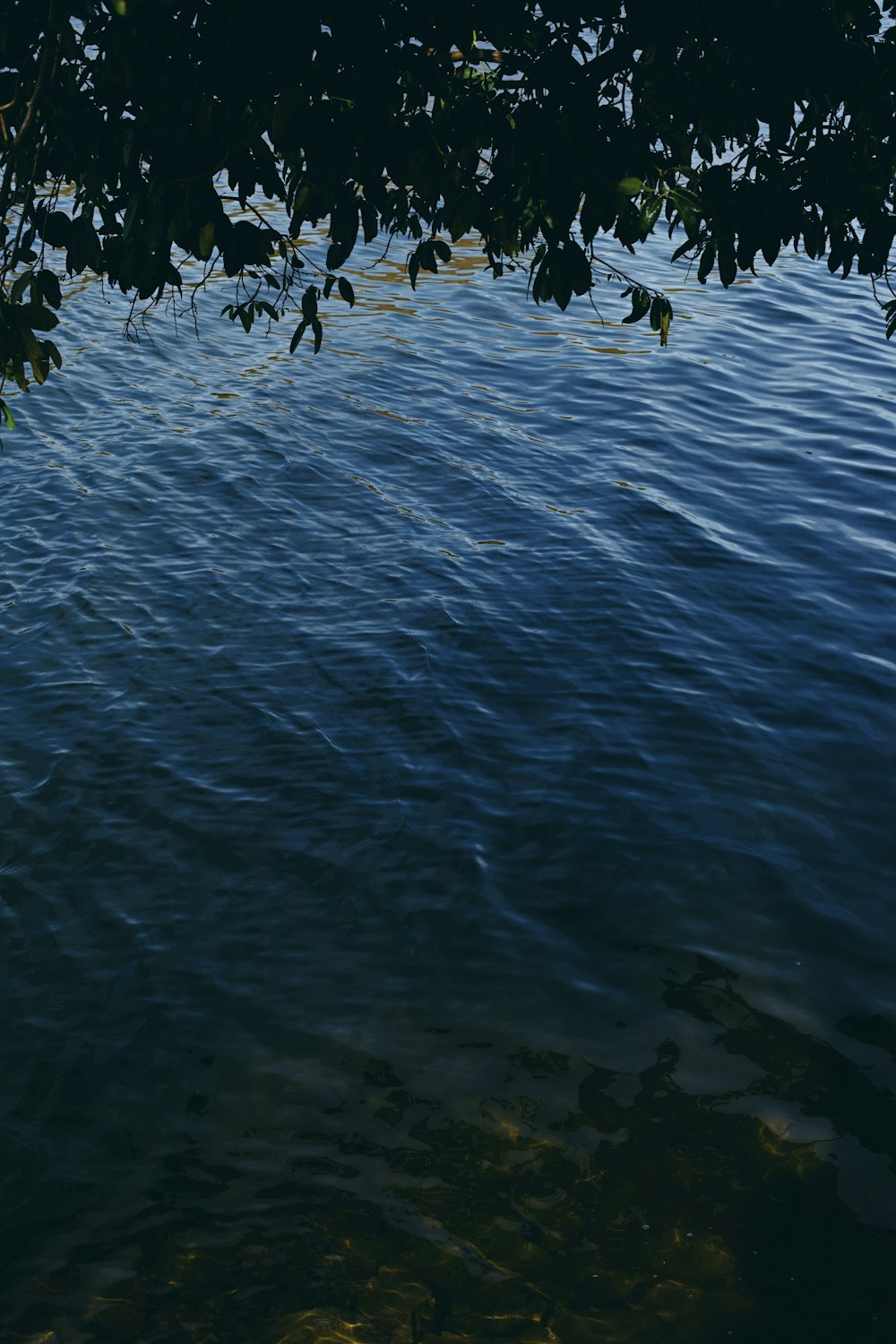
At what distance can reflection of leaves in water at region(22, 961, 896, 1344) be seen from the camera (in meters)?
6.68

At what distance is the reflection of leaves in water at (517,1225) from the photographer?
A: 21.9 feet

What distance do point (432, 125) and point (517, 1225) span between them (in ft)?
19.9

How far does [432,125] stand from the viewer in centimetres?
689

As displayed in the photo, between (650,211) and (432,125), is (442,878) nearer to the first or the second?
(650,211)

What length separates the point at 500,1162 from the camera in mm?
7543

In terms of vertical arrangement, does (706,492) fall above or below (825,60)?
below

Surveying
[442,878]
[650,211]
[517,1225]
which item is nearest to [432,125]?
[650,211]

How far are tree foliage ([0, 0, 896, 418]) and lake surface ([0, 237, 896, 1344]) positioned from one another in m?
4.29

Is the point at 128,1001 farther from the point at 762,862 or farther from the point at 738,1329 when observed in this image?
the point at 762,862

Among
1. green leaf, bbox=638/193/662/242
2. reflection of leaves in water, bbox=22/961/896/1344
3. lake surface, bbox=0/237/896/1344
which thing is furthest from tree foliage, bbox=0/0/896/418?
reflection of leaves in water, bbox=22/961/896/1344

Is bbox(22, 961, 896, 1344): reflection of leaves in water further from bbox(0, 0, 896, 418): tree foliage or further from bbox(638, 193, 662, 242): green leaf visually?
bbox(638, 193, 662, 242): green leaf

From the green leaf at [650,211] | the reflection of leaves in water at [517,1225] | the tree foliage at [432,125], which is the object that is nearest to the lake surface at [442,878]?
the reflection of leaves in water at [517,1225]

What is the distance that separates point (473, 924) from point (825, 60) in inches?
234

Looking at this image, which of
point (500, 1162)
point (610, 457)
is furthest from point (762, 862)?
point (610, 457)
